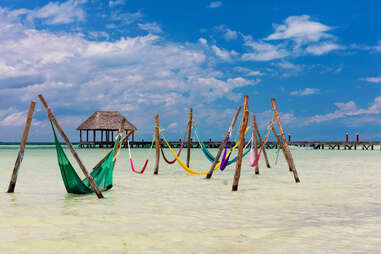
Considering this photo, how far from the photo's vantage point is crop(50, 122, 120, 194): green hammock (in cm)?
596

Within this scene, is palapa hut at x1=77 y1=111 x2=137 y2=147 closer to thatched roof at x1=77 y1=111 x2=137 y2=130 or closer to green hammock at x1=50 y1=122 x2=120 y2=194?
thatched roof at x1=77 y1=111 x2=137 y2=130

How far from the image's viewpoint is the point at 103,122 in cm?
3638

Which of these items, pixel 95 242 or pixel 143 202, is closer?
pixel 95 242

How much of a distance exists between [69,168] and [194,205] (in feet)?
6.41

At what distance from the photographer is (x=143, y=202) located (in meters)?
5.89

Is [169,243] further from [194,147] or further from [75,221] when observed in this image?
[194,147]

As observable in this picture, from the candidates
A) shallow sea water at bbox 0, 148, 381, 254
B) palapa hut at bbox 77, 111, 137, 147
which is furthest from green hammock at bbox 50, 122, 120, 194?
palapa hut at bbox 77, 111, 137, 147

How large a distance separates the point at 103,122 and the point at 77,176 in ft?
102

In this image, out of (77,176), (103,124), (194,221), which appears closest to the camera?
(194,221)

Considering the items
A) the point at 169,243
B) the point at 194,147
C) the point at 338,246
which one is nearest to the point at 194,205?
the point at 169,243

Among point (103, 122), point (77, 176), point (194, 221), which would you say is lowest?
point (194, 221)

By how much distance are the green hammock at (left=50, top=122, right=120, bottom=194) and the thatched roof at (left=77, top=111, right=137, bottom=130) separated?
95.0 ft

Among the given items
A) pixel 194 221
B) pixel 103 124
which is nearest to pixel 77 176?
pixel 194 221

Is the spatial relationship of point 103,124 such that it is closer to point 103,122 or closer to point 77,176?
point 103,122
